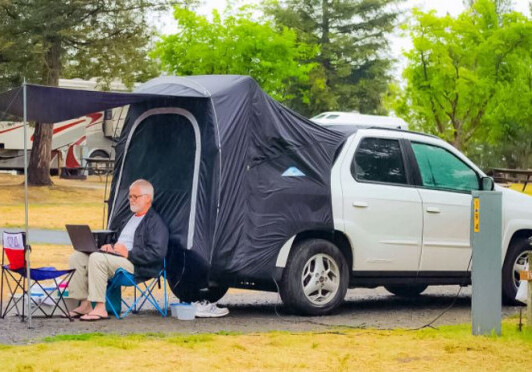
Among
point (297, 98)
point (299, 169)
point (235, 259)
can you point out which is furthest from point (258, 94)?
point (297, 98)

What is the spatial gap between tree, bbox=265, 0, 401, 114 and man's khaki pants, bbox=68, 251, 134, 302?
51.9 meters

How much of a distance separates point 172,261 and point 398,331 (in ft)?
7.99

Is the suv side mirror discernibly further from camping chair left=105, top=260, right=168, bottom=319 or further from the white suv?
camping chair left=105, top=260, right=168, bottom=319

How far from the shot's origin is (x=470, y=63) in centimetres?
4472

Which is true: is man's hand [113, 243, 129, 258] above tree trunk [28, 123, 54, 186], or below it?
below

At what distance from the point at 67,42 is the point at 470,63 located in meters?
18.2

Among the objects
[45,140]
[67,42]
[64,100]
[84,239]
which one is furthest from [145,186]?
[45,140]

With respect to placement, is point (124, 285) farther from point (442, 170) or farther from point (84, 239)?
point (442, 170)

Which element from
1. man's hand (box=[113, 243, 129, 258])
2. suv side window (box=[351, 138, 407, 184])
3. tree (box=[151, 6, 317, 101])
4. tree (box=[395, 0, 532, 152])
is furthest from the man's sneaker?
tree (box=[395, 0, 532, 152])

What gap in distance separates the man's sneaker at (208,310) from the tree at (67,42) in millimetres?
22417

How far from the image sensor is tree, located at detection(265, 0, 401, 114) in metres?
63.4

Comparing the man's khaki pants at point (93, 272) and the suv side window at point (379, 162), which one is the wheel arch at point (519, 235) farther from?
the man's khaki pants at point (93, 272)

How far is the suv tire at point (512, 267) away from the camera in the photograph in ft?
39.7

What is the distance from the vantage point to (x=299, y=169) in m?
11.0
